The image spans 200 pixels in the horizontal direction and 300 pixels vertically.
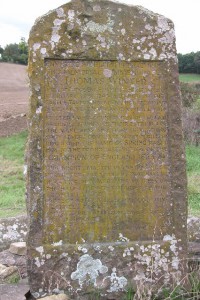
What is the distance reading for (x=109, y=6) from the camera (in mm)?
4531

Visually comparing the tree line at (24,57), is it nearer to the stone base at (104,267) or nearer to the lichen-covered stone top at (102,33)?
the lichen-covered stone top at (102,33)

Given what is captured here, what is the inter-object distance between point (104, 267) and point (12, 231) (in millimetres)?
1846

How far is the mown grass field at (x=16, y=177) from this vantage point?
8.59m

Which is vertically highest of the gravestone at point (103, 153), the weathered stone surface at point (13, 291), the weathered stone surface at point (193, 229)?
the gravestone at point (103, 153)

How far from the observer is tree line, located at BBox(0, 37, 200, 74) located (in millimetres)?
32219

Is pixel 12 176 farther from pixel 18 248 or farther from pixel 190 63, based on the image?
pixel 190 63

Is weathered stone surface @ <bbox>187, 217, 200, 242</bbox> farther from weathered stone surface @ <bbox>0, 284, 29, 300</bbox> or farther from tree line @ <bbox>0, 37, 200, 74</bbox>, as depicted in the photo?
tree line @ <bbox>0, 37, 200, 74</bbox>

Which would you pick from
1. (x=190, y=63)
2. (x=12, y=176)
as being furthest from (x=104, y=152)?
(x=190, y=63)

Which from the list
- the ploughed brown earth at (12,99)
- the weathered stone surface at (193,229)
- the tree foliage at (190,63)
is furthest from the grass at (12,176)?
the tree foliage at (190,63)

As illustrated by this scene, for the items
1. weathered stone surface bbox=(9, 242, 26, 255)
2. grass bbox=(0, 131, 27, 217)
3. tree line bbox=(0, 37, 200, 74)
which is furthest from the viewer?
tree line bbox=(0, 37, 200, 74)

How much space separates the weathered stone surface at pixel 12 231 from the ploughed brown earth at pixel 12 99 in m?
6.56

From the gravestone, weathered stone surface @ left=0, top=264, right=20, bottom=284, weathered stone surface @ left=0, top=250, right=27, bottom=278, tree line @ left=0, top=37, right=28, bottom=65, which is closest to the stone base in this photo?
the gravestone

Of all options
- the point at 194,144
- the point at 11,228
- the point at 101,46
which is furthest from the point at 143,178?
the point at 194,144

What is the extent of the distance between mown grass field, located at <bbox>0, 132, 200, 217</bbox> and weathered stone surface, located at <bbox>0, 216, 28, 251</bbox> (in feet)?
5.16
